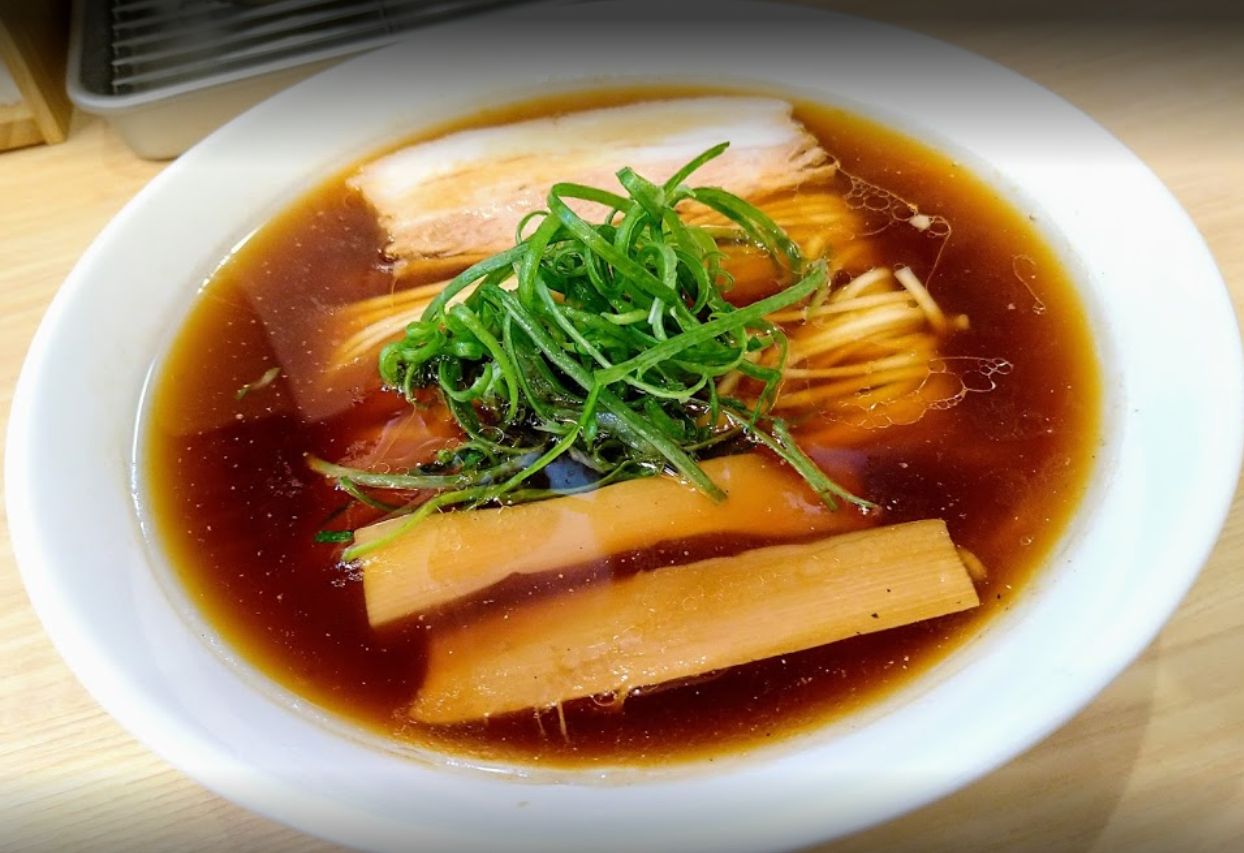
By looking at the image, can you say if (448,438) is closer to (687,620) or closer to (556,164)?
(687,620)

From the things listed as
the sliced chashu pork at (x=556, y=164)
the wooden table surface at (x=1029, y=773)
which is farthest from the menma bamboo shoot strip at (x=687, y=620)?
the sliced chashu pork at (x=556, y=164)

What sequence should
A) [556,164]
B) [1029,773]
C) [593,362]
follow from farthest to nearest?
[556,164], [593,362], [1029,773]

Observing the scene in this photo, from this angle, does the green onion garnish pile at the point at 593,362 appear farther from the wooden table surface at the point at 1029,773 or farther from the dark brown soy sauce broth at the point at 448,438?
the wooden table surface at the point at 1029,773

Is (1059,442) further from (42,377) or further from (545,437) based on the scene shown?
(42,377)

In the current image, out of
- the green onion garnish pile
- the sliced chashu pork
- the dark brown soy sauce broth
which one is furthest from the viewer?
the sliced chashu pork

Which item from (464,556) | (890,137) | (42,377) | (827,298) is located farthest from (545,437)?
(890,137)

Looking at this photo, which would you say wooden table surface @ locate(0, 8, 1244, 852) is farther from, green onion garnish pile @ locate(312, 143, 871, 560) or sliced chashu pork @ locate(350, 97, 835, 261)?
sliced chashu pork @ locate(350, 97, 835, 261)

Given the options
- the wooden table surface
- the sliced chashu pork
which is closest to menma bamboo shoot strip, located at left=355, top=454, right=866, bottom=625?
the wooden table surface

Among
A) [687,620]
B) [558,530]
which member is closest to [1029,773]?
[687,620]
